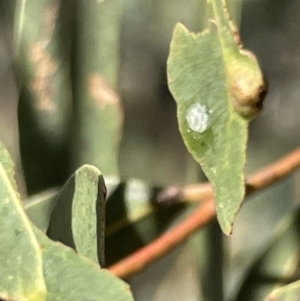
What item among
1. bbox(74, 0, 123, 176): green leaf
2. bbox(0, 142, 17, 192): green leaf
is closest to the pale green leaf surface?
bbox(74, 0, 123, 176): green leaf

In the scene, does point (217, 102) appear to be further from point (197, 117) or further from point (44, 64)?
point (44, 64)

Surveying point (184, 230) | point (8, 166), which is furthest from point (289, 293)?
point (8, 166)

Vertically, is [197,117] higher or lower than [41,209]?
higher

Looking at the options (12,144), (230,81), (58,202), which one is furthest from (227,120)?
(12,144)

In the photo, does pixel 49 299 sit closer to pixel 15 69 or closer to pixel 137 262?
pixel 137 262

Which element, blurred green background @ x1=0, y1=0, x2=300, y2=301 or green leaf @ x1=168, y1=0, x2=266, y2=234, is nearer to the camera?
green leaf @ x1=168, y1=0, x2=266, y2=234

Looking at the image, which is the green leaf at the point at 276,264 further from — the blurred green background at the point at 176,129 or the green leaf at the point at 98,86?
the green leaf at the point at 98,86

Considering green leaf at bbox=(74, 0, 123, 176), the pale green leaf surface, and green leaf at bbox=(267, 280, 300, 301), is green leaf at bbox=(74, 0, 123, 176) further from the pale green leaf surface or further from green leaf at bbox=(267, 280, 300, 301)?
green leaf at bbox=(267, 280, 300, 301)
